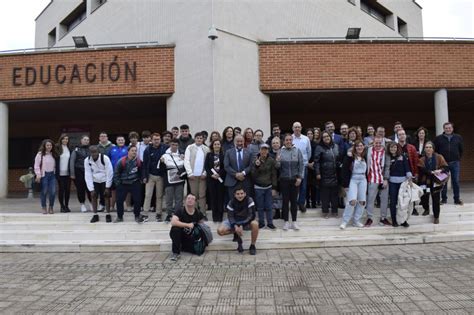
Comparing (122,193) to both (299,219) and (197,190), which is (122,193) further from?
(299,219)

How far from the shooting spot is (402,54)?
1063 centimetres

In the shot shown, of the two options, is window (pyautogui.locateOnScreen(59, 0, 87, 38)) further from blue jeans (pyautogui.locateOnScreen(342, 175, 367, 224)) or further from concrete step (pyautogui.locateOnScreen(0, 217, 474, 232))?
blue jeans (pyautogui.locateOnScreen(342, 175, 367, 224))

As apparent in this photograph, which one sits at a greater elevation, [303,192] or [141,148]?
[141,148]

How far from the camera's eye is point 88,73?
35.0 feet

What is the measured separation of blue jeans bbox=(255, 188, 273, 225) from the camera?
22.0 feet

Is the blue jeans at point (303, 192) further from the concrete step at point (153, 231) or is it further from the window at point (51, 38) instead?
the window at point (51, 38)

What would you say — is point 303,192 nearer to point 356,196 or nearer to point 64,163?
point 356,196

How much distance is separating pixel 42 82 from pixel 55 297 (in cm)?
851

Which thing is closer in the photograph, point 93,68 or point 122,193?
point 122,193

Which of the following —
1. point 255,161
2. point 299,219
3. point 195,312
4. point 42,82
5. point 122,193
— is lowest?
point 195,312

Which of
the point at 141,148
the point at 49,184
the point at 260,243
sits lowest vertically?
the point at 260,243

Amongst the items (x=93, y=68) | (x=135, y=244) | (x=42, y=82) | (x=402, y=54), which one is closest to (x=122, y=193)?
(x=135, y=244)

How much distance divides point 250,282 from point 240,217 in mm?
1644

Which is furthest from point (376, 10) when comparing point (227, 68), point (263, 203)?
point (263, 203)
